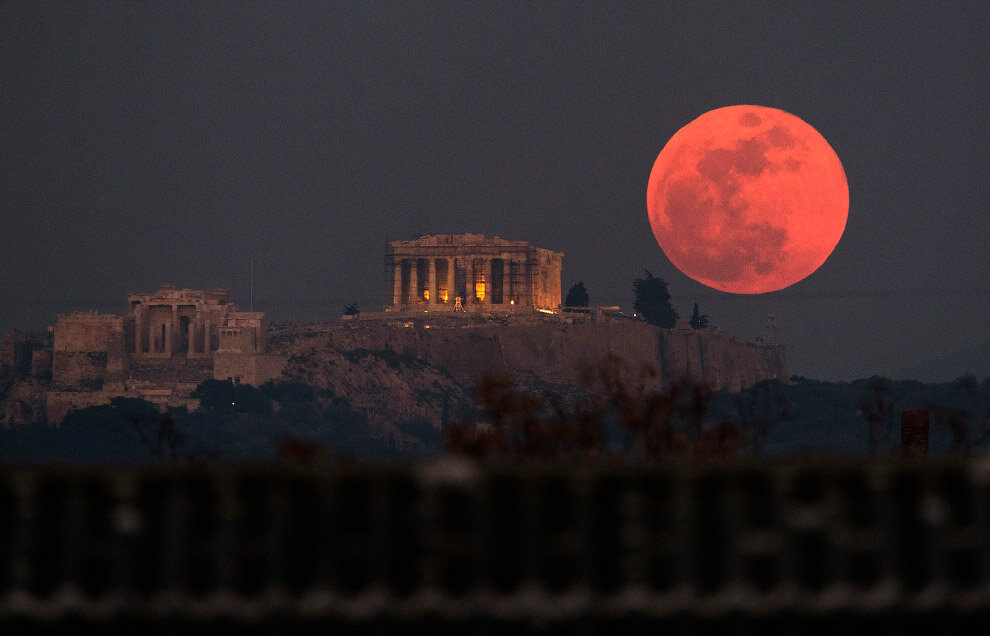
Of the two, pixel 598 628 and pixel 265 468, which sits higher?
pixel 265 468

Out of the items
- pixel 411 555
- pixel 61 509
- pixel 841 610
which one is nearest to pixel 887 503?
pixel 841 610

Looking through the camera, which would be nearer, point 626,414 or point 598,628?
point 598,628

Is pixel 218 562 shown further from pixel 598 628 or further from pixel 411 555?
A: pixel 598 628

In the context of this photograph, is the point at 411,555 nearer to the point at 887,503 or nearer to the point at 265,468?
the point at 265,468

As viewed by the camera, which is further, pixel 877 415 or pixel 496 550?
pixel 877 415

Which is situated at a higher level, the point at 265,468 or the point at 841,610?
the point at 265,468

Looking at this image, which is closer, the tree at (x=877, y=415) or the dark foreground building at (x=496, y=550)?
the dark foreground building at (x=496, y=550)

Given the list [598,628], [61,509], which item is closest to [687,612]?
[598,628]

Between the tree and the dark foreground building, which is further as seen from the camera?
the tree

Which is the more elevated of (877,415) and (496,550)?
(877,415)
